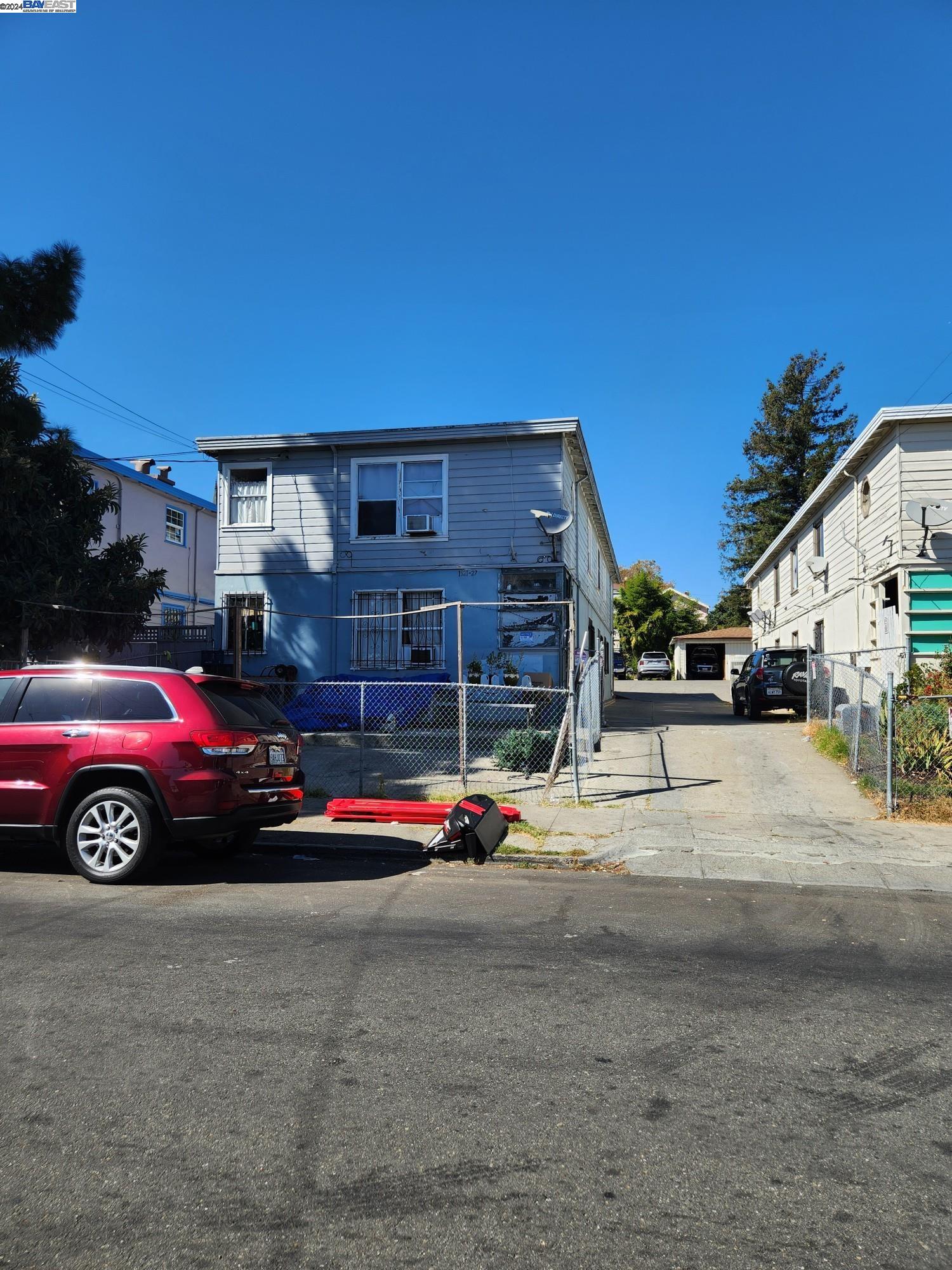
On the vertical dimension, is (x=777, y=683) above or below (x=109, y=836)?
above

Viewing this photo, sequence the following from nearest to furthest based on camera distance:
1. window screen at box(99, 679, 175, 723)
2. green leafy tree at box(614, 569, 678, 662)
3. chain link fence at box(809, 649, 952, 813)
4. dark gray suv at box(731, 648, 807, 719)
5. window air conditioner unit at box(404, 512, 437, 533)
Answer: window screen at box(99, 679, 175, 723) < chain link fence at box(809, 649, 952, 813) < window air conditioner unit at box(404, 512, 437, 533) < dark gray suv at box(731, 648, 807, 719) < green leafy tree at box(614, 569, 678, 662)

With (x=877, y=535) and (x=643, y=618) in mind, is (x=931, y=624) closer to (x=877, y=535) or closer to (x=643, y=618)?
(x=877, y=535)

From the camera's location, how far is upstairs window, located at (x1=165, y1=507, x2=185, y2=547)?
29141 millimetres

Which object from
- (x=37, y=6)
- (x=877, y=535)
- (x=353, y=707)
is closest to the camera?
(x=37, y=6)

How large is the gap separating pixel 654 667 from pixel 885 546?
30.5m

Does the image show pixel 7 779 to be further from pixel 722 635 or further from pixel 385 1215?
pixel 722 635

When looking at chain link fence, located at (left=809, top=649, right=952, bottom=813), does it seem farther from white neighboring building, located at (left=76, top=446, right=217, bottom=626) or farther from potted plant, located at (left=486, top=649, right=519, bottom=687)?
white neighboring building, located at (left=76, top=446, right=217, bottom=626)

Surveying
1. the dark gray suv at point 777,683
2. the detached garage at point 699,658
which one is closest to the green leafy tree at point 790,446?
the detached garage at point 699,658

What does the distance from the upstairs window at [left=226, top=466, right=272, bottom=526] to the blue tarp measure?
16.0 feet

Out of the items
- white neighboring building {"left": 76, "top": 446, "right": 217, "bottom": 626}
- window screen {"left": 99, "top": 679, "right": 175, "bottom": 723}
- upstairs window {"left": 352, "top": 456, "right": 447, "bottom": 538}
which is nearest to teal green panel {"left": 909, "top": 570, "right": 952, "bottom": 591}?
upstairs window {"left": 352, "top": 456, "right": 447, "bottom": 538}

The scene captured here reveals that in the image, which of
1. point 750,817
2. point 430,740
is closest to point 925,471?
point 750,817

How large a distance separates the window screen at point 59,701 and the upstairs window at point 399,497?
38.6 ft

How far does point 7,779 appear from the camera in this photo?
23.8 feet

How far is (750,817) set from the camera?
10.4 meters
